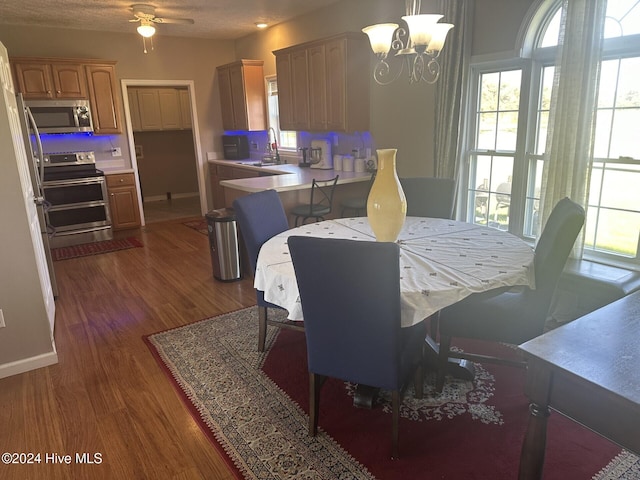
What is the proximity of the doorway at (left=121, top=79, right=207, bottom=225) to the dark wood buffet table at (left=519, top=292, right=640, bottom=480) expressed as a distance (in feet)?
22.3

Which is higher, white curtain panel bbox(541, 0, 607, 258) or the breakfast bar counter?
white curtain panel bbox(541, 0, 607, 258)

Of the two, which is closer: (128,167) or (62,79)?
(62,79)

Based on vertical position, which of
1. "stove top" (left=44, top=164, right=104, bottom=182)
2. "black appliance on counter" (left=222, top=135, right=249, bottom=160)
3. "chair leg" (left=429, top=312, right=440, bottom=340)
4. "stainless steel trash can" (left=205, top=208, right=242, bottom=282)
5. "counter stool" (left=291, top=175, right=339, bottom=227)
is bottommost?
"chair leg" (left=429, top=312, right=440, bottom=340)

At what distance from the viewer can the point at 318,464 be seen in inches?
75.9

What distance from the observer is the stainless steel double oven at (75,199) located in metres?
5.42

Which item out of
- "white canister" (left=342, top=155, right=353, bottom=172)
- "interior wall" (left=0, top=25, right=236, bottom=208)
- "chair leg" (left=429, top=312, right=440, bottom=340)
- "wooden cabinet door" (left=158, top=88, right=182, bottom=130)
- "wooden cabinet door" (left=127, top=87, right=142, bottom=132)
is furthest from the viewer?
"wooden cabinet door" (left=158, top=88, right=182, bottom=130)

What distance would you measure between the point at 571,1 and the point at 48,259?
4.50m

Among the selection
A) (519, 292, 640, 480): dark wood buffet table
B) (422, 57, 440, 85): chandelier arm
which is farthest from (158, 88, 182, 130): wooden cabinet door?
(519, 292, 640, 480): dark wood buffet table

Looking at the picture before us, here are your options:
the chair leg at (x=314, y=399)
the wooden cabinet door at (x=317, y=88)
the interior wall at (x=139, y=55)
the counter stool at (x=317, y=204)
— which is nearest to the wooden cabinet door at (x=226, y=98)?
the interior wall at (x=139, y=55)

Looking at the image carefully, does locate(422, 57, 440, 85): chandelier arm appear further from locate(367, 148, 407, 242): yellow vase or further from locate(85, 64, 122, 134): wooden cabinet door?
locate(85, 64, 122, 134): wooden cabinet door

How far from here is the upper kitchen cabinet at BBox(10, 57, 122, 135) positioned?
536 cm

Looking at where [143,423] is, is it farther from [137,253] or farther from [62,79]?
[62,79]

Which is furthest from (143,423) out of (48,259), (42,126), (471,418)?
(42,126)

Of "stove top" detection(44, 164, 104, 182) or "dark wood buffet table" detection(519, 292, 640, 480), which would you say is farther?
"stove top" detection(44, 164, 104, 182)
